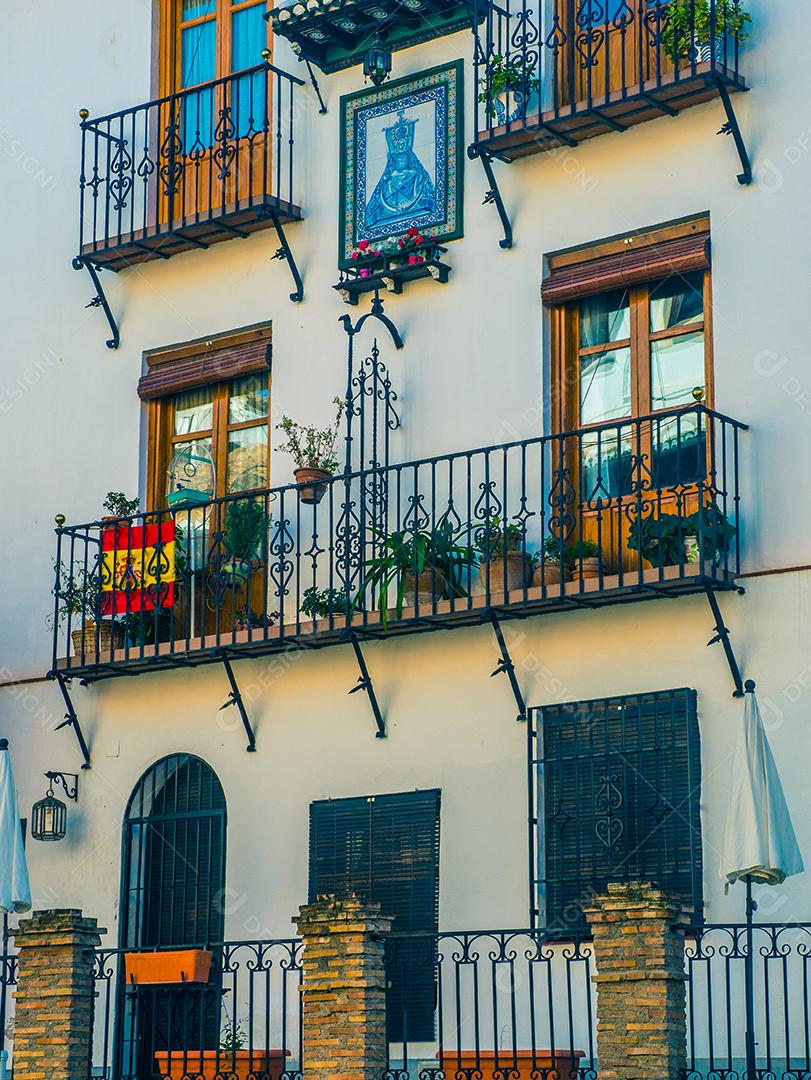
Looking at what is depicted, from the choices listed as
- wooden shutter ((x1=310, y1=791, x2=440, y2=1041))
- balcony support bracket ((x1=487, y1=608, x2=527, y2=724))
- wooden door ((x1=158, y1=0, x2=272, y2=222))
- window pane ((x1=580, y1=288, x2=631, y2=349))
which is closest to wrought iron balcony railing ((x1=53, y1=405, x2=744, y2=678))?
balcony support bracket ((x1=487, y1=608, x2=527, y2=724))

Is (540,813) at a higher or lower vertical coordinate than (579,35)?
lower

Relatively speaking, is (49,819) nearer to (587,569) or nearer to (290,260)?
(290,260)

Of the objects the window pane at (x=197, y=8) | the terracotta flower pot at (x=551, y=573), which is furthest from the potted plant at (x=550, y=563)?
the window pane at (x=197, y=8)

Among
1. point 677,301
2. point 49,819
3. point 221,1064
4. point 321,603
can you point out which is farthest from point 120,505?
point 221,1064

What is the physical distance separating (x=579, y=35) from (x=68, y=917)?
8.28 meters

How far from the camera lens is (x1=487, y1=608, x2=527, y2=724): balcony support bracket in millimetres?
17859

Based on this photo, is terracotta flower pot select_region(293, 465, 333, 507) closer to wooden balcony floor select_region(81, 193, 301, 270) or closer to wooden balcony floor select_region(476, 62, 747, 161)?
wooden balcony floor select_region(81, 193, 301, 270)

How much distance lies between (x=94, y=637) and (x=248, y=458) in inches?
83.6

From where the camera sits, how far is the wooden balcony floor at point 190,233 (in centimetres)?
2005

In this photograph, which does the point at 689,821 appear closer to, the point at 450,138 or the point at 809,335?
the point at 809,335

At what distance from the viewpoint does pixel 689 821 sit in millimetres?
16781

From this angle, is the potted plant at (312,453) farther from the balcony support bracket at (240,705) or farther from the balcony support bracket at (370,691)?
the balcony support bracket at (240,705)

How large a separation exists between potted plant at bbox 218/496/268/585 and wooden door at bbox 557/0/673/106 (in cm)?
438

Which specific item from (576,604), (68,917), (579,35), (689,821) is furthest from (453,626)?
(579,35)
